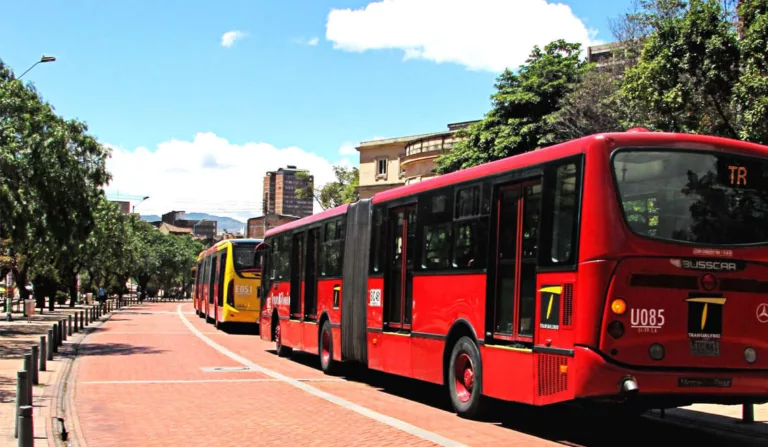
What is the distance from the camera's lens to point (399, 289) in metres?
13.8

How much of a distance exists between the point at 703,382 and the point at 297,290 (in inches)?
491

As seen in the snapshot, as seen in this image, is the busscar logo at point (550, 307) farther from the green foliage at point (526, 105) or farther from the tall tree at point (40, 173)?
the green foliage at point (526, 105)

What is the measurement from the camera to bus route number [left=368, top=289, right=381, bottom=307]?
47.4ft

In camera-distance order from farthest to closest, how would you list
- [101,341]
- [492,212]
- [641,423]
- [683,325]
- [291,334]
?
[101,341] → [291,334] → [641,423] → [492,212] → [683,325]

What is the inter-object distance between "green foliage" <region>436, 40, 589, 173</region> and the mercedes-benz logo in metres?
23.2

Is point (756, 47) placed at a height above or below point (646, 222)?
above

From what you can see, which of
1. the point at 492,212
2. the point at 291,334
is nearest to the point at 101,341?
the point at 291,334

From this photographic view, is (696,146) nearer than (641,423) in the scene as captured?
Yes

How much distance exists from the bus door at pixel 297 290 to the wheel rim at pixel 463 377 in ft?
27.4

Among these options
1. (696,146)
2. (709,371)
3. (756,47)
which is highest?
(756,47)

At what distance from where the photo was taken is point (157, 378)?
16.5 m

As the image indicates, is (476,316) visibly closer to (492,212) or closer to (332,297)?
(492,212)

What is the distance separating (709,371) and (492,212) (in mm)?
3258

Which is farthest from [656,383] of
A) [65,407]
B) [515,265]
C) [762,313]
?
[65,407]
